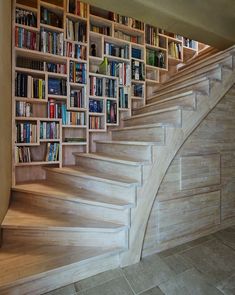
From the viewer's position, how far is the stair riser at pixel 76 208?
1692 millimetres

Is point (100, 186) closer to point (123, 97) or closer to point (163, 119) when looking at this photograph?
point (163, 119)

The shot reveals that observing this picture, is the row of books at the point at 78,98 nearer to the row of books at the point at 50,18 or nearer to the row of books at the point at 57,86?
the row of books at the point at 57,86

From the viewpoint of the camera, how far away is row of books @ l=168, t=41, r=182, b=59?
11.1 feet

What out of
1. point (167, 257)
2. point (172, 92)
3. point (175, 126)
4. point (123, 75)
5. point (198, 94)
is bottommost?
point (167, 257)

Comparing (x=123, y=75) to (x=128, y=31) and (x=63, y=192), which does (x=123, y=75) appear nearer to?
(x=128, y=31)

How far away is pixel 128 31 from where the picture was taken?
300 cm

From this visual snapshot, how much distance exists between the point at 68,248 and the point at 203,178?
1.47 m

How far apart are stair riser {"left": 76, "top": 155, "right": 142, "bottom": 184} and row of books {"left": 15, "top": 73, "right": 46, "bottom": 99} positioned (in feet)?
2.88

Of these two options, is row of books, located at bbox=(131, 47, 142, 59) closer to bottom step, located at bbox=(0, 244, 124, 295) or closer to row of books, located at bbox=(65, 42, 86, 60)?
row of books, located at bbox=(65, 42, 86, 60)

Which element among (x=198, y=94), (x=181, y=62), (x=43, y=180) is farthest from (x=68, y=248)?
(x=181, y=62)

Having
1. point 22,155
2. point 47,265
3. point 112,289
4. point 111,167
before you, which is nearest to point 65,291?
point 47,265

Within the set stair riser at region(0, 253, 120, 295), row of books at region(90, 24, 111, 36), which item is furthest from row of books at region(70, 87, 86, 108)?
stair riser at region(0, 253, 120, 295)

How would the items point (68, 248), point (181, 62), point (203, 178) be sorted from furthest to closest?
point (181, 62) → point (203, 178) → point (68, 248)

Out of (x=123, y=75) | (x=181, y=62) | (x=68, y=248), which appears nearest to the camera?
(x=68, y=248)
